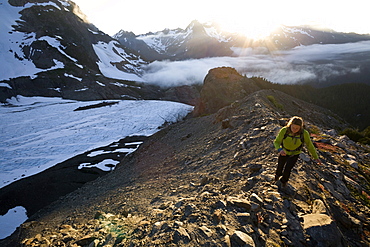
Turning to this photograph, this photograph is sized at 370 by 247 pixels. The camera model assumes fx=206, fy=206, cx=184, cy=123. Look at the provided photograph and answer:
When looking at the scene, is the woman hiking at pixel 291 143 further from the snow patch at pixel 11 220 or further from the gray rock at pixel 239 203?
the snow patch at pixel 11 220

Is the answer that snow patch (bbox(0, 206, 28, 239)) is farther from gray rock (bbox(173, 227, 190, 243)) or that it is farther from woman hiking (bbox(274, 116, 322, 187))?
woman hiking (bbox(274, 116, 322, 187))

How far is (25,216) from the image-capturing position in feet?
57.1

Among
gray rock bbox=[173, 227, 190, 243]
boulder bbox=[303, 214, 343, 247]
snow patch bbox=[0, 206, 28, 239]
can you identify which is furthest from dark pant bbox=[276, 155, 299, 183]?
snow patch bbox=[0, 206, 28, 239]

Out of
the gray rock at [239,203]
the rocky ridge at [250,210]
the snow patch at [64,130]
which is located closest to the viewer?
the rocky ridge at [250,210]

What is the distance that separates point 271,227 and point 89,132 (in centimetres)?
3897

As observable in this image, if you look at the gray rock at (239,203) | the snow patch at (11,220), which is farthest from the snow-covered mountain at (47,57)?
the gray rock at (239,203)

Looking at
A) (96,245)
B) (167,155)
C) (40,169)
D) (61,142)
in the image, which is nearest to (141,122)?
(61,142)

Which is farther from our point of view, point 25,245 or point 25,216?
point 25,216

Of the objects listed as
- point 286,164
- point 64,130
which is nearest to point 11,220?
point 286,164

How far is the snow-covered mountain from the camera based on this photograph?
93625 millimetres

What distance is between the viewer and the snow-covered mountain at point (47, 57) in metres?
93.6

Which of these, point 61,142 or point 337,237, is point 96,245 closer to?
point 337,237

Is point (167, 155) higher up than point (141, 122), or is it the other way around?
point (167, 155)

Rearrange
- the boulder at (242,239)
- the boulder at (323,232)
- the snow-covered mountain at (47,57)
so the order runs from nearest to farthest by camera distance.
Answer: the boulder at (242,239) → the boulder at (323,232) → the snow-covered mountain at (47,57)
